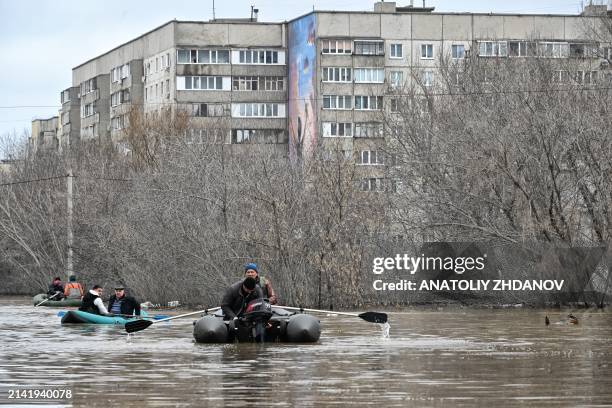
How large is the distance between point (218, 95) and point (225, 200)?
180 ft

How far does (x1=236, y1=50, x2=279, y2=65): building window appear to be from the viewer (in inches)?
4183

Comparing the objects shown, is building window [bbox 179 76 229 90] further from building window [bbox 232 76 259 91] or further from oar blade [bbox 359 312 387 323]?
oar blade [bbox 359 312 387 323]

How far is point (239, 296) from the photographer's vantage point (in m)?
28.9

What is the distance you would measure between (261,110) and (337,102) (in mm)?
7547

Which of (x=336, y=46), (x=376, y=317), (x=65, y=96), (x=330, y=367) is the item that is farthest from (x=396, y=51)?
(x=330, y=367)

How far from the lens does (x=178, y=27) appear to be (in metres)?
105

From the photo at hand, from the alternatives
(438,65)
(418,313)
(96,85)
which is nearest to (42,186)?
(438,65)

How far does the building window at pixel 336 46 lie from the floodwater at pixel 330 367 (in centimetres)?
6510

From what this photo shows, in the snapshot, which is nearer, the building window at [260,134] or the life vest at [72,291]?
the life vest at [72,291]

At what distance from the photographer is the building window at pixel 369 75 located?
102 m

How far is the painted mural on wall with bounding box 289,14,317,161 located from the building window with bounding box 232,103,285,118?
0.85 meters

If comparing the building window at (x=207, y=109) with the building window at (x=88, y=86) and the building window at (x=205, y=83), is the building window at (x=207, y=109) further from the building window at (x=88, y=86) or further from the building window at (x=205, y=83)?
the building window at (x=88, y=86)

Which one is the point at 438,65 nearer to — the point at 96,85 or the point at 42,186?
the point at 42,186

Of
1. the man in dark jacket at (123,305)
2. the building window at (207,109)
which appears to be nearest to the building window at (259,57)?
the building window at (207,109)
